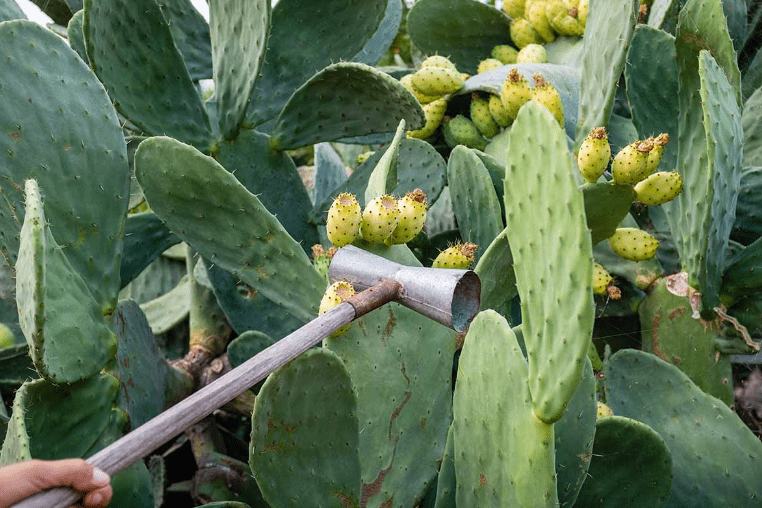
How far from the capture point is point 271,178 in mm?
1764

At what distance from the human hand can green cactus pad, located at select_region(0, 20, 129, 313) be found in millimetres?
626

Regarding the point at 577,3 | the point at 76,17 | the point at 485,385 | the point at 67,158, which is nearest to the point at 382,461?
the point at 485,385

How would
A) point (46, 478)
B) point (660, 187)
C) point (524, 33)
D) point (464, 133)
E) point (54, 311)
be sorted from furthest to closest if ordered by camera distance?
1. point (524, 33)
2. point (464, 133)
3. point (660, 187)
4. point (54, 311)
5. point (46, 478)

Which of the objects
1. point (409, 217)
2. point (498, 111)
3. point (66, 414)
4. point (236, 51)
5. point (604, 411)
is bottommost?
point (604, 411)

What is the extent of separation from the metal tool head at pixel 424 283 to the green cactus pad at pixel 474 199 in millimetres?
379

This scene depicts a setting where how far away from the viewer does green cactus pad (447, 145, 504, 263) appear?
145 cm

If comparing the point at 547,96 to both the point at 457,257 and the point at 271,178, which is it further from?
the point at 271,178

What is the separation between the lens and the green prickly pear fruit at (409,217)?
123 cm

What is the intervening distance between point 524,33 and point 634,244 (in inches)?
37.2

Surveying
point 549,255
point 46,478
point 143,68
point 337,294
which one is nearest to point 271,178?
point 143,68

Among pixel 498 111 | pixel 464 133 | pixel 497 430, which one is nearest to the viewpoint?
pixel 497 430

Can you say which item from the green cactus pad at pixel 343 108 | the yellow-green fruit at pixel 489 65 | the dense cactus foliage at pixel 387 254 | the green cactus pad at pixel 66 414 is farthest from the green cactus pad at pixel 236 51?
the yellow-green fruit at pixel 489 65

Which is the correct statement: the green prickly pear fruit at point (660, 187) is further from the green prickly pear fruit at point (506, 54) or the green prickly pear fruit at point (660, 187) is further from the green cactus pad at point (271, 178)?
the green prickly pear fruit at point (506, 54)

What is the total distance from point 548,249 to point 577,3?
1.53 meters
